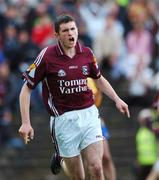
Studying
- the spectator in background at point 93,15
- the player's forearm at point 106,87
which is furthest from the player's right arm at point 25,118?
the spectator in background at point 93,15

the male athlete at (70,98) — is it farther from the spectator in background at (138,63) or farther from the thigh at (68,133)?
the spectator in background at (138,63)

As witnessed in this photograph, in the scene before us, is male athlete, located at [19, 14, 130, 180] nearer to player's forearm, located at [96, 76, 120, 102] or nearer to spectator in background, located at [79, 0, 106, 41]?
player's forearm, located at [96, 76, 120, 102]

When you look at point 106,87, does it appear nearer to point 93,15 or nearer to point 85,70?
point 85,70

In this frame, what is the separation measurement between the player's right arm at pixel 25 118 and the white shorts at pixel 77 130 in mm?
510

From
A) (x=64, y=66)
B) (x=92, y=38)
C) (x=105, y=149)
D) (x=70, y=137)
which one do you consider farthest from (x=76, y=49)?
(x=92, y=38)

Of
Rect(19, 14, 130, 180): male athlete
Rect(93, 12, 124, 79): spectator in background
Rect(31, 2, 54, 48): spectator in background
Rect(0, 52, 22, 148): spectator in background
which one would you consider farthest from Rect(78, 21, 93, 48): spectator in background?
Rect(19, 14, 130, 180): male athlete

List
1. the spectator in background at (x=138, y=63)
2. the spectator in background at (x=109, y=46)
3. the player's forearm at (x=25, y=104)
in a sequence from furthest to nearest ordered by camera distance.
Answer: the spectator in background at (x=109, y=46) < the spectator in background at (x=138, y=63) < the player's forearm at (x=25, y=104)

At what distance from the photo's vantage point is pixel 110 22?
2150 cm

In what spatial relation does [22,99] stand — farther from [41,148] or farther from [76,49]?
[41,148]

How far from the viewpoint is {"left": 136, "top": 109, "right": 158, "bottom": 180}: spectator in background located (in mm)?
19234

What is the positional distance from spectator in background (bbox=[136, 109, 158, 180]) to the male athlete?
679cm

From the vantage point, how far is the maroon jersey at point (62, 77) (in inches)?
483

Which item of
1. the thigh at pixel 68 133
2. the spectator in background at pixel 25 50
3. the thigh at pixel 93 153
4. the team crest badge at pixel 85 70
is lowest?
the spectator in background at pixel 25 50

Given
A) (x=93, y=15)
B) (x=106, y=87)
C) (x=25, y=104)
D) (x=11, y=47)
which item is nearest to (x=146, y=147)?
(x=11, y=47)
